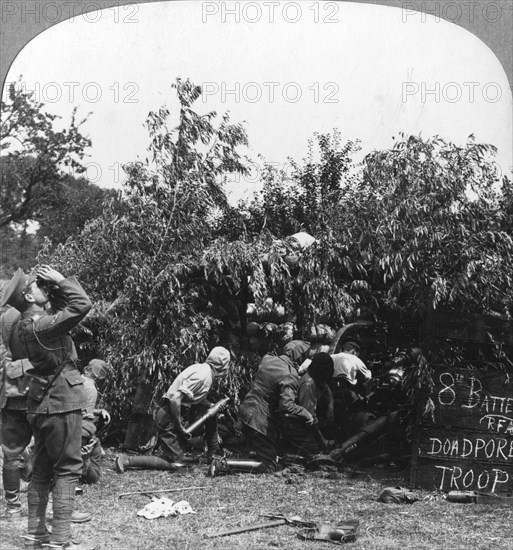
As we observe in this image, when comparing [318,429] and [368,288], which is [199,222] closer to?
[368,288]

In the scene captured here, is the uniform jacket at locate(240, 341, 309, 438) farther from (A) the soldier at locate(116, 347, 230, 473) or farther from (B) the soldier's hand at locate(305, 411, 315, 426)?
(A) the soldier at locate(116, 347, 230, 473)

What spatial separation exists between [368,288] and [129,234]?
3.04 meters

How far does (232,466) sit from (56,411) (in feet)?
11.4

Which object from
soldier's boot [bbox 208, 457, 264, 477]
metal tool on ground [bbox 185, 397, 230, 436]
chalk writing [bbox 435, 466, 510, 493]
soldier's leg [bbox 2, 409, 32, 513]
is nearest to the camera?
soldier's leg [bbox 2, 409, 32, 513]

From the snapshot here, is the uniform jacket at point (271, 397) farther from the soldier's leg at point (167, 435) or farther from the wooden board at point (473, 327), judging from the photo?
the wooden board at point (473, 327)

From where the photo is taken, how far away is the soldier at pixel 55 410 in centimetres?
543

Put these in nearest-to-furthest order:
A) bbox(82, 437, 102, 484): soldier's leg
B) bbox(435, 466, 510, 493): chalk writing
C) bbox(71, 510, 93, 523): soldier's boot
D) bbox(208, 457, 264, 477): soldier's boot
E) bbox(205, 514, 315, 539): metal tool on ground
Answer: bbox(205, 514, 315, 539): metal tool on ground, bbox(71, 510, 93, 523): soldier's boot, bbox(435, 466, 510, 493): chalk writing, bbox(82, 437, 102, 484): soldier's leg, bbox(208, 457, 264, 477): soldier's boot

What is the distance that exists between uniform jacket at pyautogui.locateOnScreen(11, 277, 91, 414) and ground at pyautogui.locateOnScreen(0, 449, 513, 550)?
3.64 ft

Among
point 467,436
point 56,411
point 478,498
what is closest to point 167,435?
point 467,436

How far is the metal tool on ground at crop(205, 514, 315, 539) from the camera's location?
6129 millimetres

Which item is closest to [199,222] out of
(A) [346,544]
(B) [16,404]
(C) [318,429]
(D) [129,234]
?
(D) [129,234]

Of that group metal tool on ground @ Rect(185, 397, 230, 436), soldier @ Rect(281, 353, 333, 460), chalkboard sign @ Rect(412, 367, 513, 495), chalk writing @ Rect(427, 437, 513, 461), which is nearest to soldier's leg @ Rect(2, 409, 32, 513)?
metal tool on ground @ Rect(185, 397, 230, 436)

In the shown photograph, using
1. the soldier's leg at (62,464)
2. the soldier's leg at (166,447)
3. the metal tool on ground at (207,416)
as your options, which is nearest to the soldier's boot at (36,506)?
the soldier's leg at (62,464)

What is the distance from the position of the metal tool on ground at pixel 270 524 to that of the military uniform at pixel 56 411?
3.97ft
